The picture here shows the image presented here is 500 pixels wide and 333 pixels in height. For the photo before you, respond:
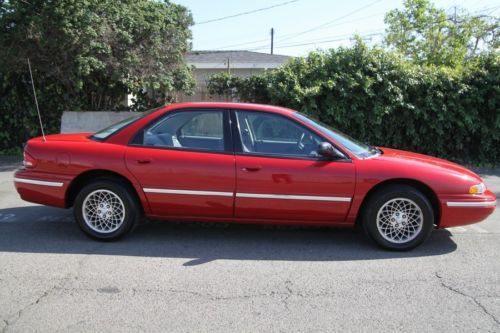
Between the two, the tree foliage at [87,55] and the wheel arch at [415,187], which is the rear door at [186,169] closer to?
the wheel arch at [415,187]

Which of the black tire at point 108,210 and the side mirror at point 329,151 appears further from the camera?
the black tire at point 108,210

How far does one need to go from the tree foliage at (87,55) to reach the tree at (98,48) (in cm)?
2

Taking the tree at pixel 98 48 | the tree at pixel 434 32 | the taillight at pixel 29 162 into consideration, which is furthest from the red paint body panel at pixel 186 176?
the tree at pixel 434 32

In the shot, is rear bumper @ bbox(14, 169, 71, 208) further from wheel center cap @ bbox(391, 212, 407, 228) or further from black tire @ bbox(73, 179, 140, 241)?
wheel center cap @ bbox(391, 212, 407, 228)

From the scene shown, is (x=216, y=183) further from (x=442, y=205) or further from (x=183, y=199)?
(x=442, y=205)

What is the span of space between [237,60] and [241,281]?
65.2ft

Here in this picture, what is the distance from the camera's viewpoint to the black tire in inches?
201

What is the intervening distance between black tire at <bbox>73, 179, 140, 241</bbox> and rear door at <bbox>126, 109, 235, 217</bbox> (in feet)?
0.74

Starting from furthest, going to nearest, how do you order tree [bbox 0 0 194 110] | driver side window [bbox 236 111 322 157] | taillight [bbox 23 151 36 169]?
tree [bbox 0 0 194 110] → taillight [bbox 23 151 36 169] → driver side window [bbox 236 111 322 157]

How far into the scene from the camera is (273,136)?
532 centimetres

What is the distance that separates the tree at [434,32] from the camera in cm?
1766

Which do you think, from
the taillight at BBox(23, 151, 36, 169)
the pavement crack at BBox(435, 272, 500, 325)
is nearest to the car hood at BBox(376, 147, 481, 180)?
the pavement crack at BBox(435, 272, 500, 325)

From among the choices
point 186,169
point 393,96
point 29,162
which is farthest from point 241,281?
point 393,96

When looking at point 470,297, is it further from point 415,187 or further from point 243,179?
point 243,179
